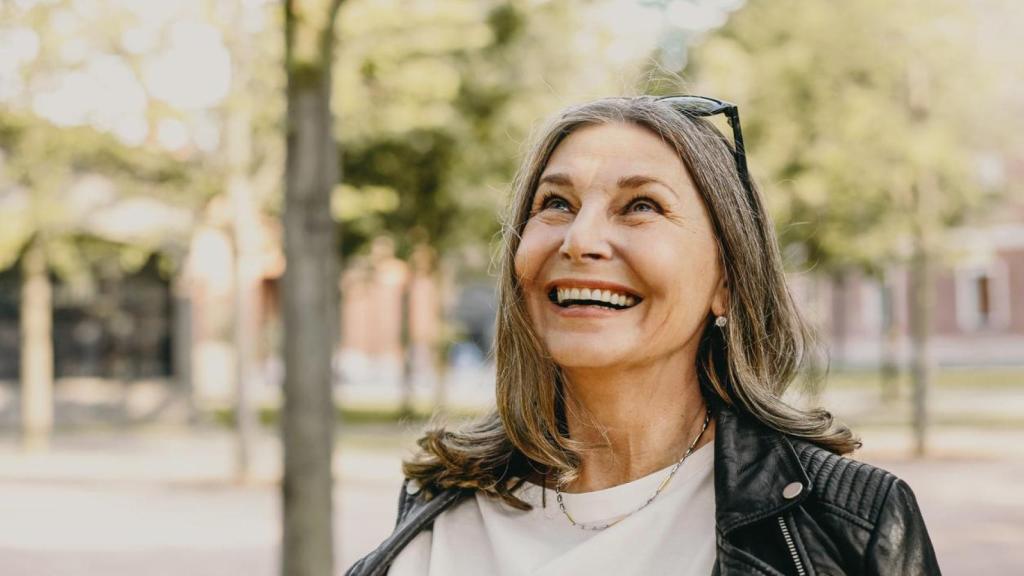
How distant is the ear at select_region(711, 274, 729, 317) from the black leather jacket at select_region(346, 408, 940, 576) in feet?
0.83

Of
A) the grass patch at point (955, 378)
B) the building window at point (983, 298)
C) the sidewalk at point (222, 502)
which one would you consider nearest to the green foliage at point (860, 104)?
the sidewalk at point (222, 502)

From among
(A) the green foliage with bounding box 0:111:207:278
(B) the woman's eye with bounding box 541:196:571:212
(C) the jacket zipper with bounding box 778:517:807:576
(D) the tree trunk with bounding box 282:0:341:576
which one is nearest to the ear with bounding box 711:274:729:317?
(B) the woman's eye with bounding box 541:196:571:212

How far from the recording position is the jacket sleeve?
5.41 ft

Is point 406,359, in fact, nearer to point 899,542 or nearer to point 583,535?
point 583,535

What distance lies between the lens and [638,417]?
78.0 inches

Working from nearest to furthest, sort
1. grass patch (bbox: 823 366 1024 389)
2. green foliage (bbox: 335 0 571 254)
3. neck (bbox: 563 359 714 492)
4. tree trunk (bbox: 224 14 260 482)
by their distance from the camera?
neck (bbox: 563 359 714 492) < tree trunk (bbox: 224 14 260 482) < green foliage (bbox: 335 0 571 254) < grass patch (bbox: 823 366 1024 389)

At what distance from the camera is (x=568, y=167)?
199 cm

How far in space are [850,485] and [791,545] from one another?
0.13m

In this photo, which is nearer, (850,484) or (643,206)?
(850,484)

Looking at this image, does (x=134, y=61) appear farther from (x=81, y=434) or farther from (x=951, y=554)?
(x=81, y=434)

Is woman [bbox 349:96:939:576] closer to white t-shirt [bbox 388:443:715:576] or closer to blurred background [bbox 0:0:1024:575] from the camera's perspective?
white t-shirt [bbox 388:443:715:576]

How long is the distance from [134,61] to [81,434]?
11111 millimetres

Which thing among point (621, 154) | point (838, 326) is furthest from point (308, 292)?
point (838, 326)

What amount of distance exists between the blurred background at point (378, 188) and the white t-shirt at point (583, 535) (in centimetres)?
422
